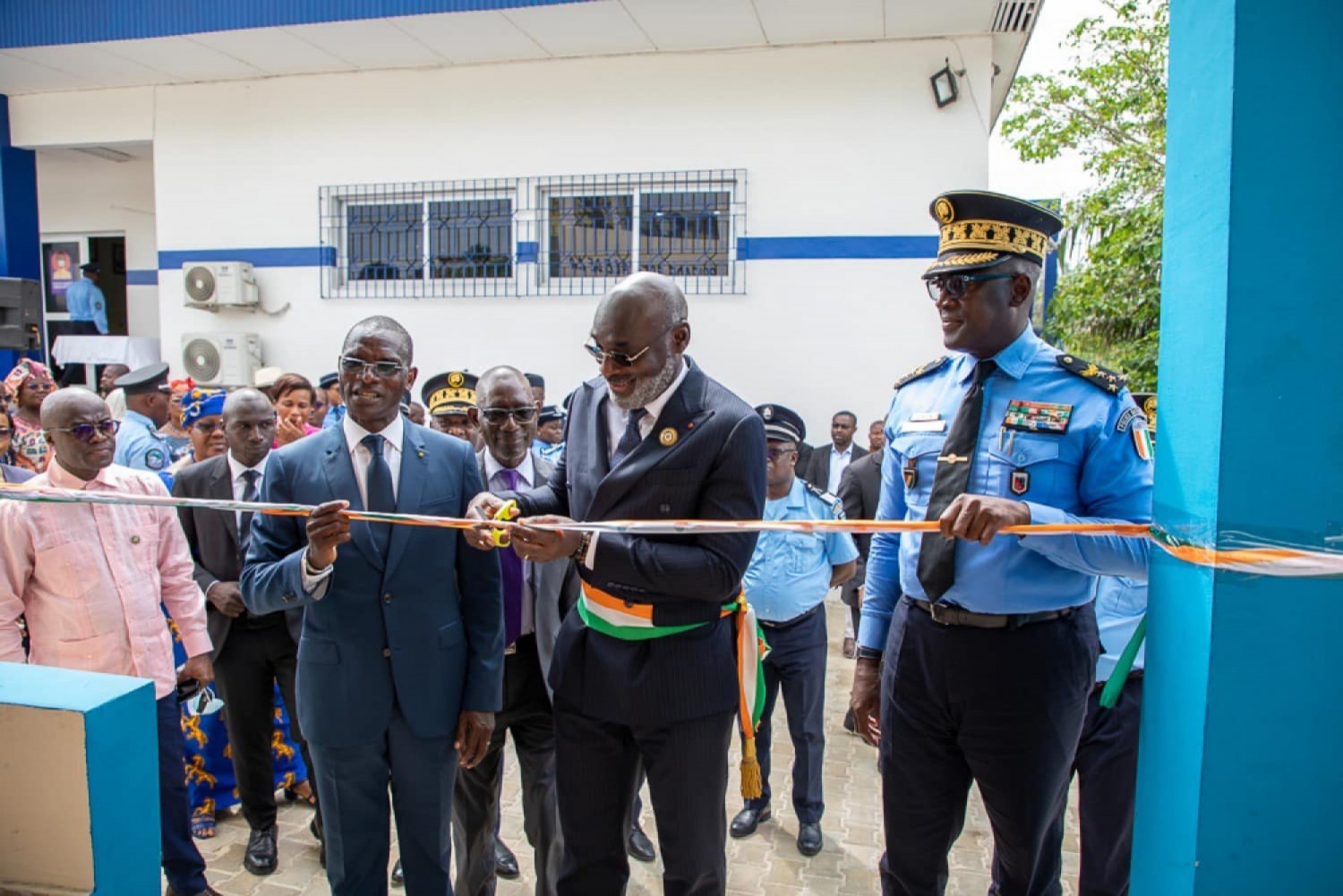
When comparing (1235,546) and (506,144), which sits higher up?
(506,144)

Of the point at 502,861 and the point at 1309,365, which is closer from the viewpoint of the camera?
the point at 1309,365

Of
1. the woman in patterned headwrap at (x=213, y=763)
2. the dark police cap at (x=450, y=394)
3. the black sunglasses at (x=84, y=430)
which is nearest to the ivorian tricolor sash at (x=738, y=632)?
the black sunglasses at (x=84, y=430)

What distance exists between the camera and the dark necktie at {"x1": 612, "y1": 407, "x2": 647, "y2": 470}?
2491 millimetres

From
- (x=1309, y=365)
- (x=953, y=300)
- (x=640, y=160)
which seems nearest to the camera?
(x=1309, y=365)

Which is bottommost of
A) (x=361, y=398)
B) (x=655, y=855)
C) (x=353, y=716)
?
(x=655, y=855)

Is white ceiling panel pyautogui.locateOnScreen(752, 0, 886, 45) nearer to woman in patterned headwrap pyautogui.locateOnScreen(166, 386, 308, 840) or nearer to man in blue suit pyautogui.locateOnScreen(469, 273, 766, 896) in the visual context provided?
woman in patterned headwrap pyautogui.locateOnScreen(166, 386, 308, 840)

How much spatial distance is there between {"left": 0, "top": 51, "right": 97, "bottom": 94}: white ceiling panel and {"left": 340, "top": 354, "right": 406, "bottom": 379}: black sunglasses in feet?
30.9

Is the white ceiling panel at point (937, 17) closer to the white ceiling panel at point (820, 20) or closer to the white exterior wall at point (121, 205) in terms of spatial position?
the white ceiling panel at point (820, 20)

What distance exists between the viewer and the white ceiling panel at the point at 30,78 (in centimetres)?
927

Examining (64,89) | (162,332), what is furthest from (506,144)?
(64,89)

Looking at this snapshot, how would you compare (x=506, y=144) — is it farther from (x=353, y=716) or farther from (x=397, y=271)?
(x=353, y=716)

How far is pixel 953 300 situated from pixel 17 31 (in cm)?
1051

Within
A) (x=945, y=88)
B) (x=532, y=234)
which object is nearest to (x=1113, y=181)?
(x=945, y=88)

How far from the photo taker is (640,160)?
8.45 metres
